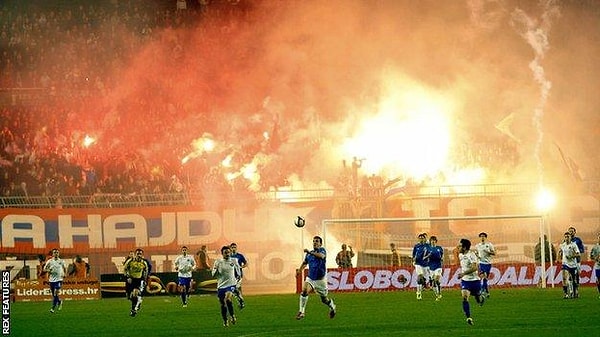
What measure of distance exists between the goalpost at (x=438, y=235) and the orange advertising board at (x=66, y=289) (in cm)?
1005

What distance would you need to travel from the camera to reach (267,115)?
61.4 m

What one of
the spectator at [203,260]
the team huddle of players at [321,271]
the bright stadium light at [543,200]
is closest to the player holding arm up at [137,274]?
the team huddle of players at [321,271]

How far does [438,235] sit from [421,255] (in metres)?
8.57

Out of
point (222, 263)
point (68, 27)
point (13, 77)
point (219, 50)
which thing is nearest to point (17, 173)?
point (13, 77)

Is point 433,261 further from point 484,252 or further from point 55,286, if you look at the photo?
point 55,286

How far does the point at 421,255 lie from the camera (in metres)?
37.1

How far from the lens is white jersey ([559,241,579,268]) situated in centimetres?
3362

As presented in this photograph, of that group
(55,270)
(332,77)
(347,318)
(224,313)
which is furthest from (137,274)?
(332,77)

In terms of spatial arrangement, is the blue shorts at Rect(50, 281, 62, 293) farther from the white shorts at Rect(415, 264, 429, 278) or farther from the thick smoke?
the thick smoke

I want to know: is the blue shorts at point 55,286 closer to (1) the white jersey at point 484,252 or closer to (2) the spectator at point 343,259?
(2) the spectator at point 343,259

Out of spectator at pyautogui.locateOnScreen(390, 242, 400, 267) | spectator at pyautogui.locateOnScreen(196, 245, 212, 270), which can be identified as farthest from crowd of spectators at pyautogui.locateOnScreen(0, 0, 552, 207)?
spectator at pyautogui.locateOnScreen(390, 242, 400, 267)

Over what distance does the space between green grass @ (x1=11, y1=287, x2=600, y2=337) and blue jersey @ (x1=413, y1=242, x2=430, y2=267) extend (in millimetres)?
1216

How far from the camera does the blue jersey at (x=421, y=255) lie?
3688cm

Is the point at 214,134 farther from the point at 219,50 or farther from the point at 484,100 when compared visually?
the point at 484,100
